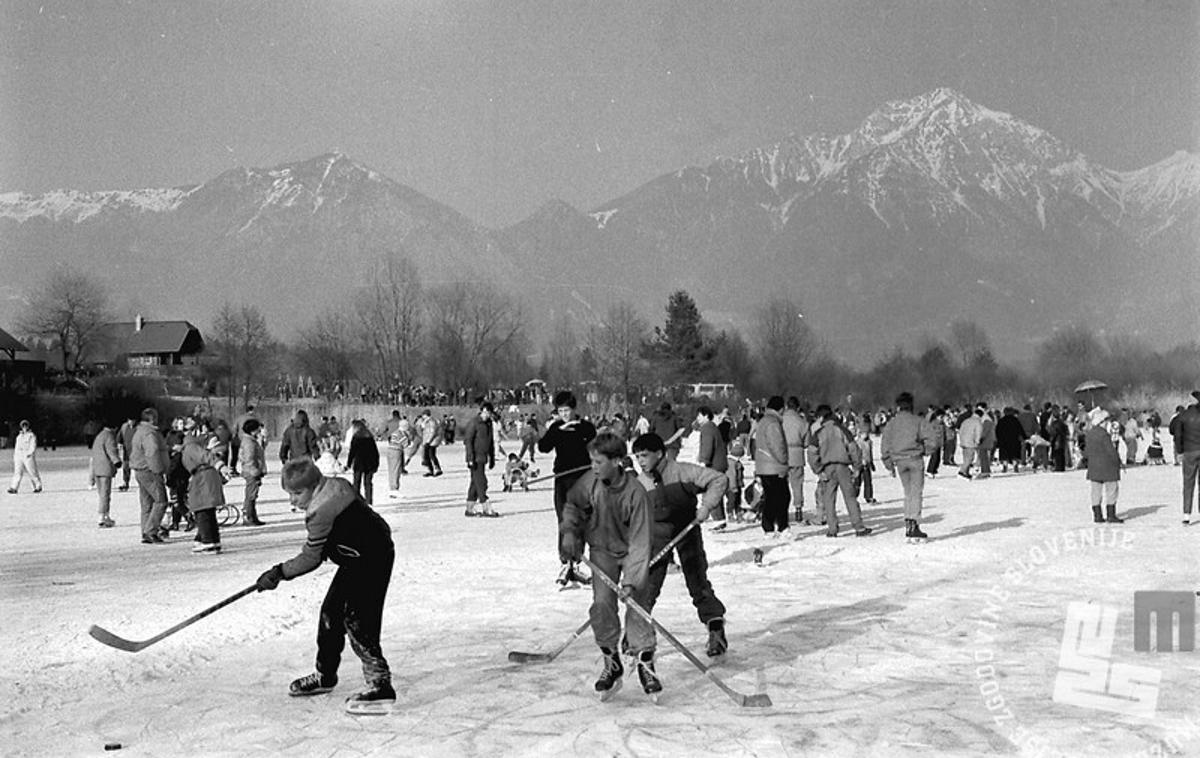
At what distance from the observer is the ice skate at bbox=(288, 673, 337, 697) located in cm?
736

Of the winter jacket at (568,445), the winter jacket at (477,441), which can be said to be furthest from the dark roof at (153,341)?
the winter jacket at (568,445)

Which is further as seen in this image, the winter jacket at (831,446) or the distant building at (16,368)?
the distant building at (16,368)

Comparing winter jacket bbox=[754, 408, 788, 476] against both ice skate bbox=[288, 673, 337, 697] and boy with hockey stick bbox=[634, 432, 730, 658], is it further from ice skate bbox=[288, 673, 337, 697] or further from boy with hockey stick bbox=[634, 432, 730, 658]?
ice skate bbox=[288, 673, 337, 697]

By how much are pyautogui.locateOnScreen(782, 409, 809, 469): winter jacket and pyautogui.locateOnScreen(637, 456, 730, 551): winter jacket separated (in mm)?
7780

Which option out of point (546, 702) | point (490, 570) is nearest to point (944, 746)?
point (546, 702)

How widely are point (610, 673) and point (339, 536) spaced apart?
6.28 feet

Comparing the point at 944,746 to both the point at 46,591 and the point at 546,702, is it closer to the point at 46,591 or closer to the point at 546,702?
the point at 546,702

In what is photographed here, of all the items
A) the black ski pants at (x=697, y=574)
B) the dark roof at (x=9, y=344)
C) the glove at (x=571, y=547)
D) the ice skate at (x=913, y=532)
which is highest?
the dark roof at (x=9, y=344)

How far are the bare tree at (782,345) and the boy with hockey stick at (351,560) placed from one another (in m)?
94.8

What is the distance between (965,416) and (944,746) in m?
23.0

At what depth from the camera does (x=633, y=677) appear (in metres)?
7.84

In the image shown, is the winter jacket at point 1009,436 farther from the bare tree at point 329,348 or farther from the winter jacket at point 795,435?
the bare tree at point 329,348

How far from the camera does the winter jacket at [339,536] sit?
22.9 ft

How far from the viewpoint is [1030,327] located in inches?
7156
